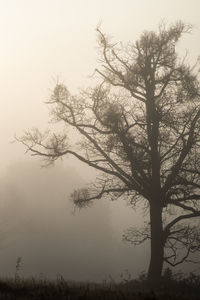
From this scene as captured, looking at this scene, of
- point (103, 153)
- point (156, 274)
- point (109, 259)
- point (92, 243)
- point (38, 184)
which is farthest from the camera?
point (38, 184)

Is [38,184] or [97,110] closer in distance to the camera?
[97,110]

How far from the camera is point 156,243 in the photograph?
15.9 m

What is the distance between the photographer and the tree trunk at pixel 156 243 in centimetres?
1562

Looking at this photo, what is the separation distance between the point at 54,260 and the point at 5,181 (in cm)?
2087

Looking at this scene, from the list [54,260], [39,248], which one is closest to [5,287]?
[54,260]

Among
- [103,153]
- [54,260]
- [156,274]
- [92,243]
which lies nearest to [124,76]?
[103,153]

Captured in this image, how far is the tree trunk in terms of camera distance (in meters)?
15.6

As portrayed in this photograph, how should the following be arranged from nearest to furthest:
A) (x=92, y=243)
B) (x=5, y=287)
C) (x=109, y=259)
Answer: (x=5, y=287) < (x=109, y=259) < (x=92, y=243)

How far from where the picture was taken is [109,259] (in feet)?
225

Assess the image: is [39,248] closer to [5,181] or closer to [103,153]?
[5,181]

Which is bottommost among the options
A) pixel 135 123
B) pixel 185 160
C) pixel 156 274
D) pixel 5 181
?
pixel 156 274

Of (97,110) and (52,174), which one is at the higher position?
(52,174)

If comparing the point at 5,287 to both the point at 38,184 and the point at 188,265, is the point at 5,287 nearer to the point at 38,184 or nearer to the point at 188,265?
the point at 188,265

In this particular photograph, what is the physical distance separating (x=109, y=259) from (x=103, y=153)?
5491 centimetres
